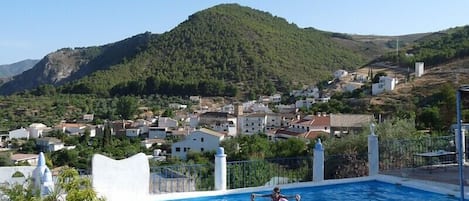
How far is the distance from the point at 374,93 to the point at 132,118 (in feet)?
113

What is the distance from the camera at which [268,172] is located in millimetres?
11344

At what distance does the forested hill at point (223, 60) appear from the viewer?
8706cm

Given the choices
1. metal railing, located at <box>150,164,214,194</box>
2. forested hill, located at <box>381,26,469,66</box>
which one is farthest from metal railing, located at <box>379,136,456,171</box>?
forested hill, located at <box>381,26,469,66</box>

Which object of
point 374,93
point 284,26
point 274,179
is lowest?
point 274,179

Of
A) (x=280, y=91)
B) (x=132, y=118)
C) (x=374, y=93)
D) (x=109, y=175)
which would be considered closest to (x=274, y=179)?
(x=109, y=175)

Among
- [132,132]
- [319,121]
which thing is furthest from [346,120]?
[132,132]

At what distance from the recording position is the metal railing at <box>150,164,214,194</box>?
33.9 feet

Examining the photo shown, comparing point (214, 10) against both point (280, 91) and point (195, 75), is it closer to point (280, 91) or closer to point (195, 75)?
point (195, 75)

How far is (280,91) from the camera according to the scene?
282 feet

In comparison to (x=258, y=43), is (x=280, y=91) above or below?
below

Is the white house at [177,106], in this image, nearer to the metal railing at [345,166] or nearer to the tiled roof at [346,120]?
the tiled roof at [346,120]

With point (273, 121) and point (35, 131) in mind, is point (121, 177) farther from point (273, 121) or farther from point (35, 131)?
point (273, 121)

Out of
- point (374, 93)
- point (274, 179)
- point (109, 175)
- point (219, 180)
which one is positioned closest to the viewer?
point (109, 175)

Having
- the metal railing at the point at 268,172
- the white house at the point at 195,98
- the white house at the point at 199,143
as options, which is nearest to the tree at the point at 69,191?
the metal railing at the point at 268,172
